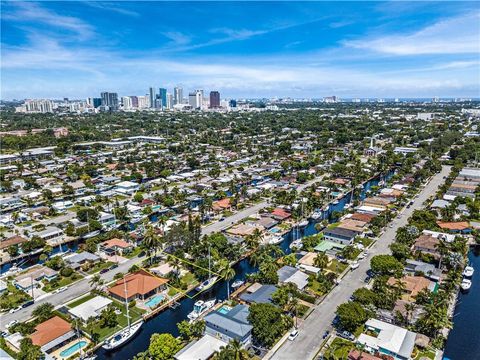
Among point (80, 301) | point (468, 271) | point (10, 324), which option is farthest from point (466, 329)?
point (10, 324)

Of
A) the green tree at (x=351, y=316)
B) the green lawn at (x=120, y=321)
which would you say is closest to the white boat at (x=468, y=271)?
the green tree at (x=351, y=316)

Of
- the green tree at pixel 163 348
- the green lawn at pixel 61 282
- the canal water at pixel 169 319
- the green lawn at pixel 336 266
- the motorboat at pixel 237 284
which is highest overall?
the green tree at pixel 163 348

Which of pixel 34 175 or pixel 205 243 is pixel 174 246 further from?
pixel 34 175

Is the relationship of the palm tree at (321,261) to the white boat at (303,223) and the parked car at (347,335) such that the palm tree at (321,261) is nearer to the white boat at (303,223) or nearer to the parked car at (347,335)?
the parked car at (347,335)

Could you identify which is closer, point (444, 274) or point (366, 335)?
point (366, 335)

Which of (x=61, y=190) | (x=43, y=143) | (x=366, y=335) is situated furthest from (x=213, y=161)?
(x=366, y=335)

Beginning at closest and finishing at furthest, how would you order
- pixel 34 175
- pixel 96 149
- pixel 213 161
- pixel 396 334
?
pixel 396 334 < pixel 34 175 < pixel 213 161 < pixel 96 149
